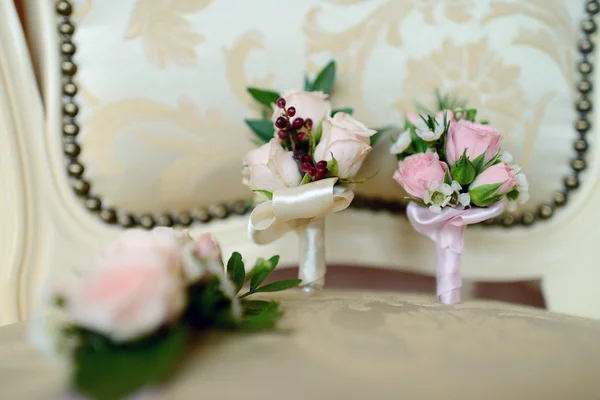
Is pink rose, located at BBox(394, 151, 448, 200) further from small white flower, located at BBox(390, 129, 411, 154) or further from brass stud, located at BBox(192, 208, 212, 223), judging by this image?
brass stud, located at BBox(192, 208, 212, 223)

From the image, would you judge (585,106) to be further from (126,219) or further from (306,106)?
(126,219)

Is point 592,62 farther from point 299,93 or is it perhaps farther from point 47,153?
point 47,153

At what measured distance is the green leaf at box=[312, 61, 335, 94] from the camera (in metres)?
0.61

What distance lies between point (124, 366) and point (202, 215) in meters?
0.39

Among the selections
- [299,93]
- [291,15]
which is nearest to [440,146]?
[299,93]

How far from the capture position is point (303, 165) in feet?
1.66

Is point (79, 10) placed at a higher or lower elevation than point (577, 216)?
higher

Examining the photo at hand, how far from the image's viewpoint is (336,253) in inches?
27.1

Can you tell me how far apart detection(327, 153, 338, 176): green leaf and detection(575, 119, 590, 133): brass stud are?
1.21 ft

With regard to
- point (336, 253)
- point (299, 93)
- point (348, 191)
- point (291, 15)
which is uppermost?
point (291, 15)

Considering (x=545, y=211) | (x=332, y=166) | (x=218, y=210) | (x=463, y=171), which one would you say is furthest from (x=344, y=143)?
(x=545, y=211)

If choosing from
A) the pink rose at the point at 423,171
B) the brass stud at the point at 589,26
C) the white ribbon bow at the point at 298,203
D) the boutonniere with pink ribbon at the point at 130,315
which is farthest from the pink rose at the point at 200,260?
the brass stud at the point at 589,26

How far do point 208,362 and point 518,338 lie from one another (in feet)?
0.77

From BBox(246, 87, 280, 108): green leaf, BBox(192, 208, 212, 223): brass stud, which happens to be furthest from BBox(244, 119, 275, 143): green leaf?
BBox(192, 208, 212, 223): brass stud
